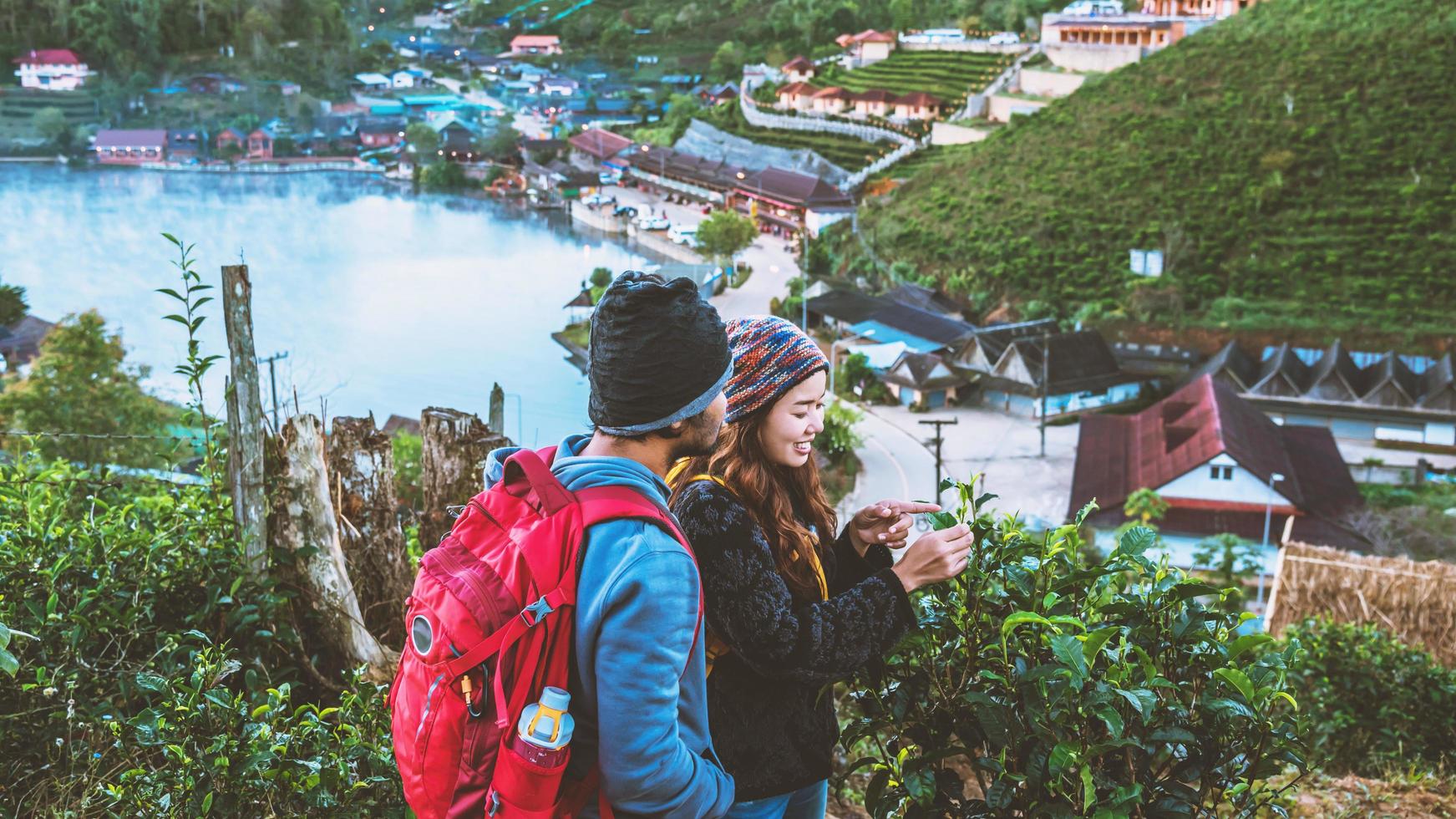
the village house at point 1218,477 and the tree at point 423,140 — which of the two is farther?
the tree at point 423,140

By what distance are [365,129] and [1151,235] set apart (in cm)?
2318

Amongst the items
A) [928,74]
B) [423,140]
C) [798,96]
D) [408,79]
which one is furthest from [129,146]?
[928,74]

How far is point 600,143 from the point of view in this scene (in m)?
29.4

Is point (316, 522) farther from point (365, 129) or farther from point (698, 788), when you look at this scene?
point (365, 129)

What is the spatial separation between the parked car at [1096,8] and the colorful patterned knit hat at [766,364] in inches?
1014

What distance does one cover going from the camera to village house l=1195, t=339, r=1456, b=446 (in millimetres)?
11570

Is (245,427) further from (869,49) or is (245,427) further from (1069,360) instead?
(869,49)

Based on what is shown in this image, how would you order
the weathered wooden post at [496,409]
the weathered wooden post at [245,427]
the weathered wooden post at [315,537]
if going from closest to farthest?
the weathered wooden post at [245,427] < the weathered wooden post at [315,537] < the weathered wooden post at [496,409]

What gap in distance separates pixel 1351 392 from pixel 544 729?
12.4 metres

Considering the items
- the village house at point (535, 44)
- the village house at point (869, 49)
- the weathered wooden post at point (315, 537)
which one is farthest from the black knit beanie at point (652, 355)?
the village house at point (535, 44)

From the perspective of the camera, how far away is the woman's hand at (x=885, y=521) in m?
1.16

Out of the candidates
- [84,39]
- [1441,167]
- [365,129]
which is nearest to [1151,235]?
[1441,167]

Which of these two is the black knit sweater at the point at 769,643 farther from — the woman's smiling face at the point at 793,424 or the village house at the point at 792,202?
the village house at the point at 792,202

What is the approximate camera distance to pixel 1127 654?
109 centimetres
